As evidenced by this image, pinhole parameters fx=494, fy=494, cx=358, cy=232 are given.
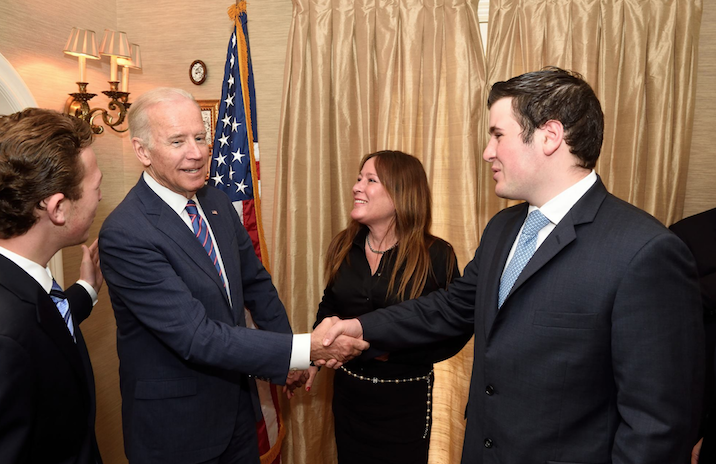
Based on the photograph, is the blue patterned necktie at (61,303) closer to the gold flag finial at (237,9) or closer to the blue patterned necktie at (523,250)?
the blue patterned necktie at (523,250)

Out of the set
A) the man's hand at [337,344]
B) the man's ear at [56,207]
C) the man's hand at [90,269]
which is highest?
the man's ear at [56,207]

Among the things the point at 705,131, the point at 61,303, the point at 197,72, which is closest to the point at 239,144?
the point at 197,72

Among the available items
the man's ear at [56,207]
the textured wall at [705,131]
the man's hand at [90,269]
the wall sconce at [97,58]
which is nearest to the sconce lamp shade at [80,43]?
the wall sconce at [97,58]

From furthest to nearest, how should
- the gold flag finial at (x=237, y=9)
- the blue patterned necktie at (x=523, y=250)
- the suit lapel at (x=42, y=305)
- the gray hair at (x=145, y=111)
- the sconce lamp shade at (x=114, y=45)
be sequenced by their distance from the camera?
the gold flag finial at (x=237, y=9)
the sconce lamp shade at (x=114, y=45)
the gray hair at (x=145, y=111)
the blue patterned necktie at (x=523, y=250)
the suit lapel at (x=42, y=305)

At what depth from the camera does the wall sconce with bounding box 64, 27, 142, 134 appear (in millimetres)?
2590

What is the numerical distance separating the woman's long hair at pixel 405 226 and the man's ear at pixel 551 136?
1051 millimetres

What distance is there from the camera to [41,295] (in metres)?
1.38

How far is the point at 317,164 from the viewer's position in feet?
10.5

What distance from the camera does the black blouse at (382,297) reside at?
2.38 m

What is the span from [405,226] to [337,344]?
0.72 meters

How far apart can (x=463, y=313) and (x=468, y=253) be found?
1.01m

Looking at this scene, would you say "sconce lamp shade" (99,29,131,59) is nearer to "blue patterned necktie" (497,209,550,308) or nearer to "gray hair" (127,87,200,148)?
"gray hair" (127,87,200,148)

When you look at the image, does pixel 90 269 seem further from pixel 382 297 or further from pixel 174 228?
pixel 382 297

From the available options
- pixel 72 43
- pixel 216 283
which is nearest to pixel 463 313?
pixel 216 283
